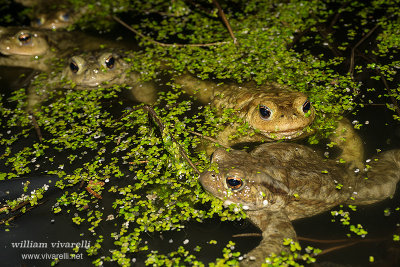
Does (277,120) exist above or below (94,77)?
above

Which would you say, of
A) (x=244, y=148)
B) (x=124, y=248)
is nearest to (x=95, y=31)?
(x=244, y=148)

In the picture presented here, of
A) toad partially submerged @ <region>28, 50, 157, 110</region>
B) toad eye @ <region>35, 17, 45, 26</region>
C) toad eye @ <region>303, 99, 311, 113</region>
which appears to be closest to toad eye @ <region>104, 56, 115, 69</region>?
toad partially submerged @ <region>28, 50, 157, 110</region>

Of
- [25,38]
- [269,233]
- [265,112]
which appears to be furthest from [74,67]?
[269,233]

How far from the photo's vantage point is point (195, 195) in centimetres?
364

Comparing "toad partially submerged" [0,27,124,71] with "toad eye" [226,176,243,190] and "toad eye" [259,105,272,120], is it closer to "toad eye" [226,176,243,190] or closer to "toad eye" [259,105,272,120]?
"toad eye" [259,105,272,120]

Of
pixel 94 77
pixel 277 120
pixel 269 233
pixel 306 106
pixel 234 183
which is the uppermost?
pixel 306 106

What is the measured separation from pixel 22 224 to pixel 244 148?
7.74ft

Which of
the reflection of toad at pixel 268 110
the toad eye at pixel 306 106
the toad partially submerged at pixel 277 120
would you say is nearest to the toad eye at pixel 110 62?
the reflection of toad at pixel 268 110

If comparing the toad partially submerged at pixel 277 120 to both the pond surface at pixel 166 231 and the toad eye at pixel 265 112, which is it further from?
the pond surface at pixel 166 231

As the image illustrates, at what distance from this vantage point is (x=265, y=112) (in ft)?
13.6

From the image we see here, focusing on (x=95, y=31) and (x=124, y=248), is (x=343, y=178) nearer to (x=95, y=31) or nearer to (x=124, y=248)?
(x=124, y=248)

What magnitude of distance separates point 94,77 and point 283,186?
329 centimetres

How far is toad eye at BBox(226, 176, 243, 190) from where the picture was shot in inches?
133

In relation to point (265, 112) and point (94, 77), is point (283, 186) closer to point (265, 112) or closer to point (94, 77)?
point (265, 112)
